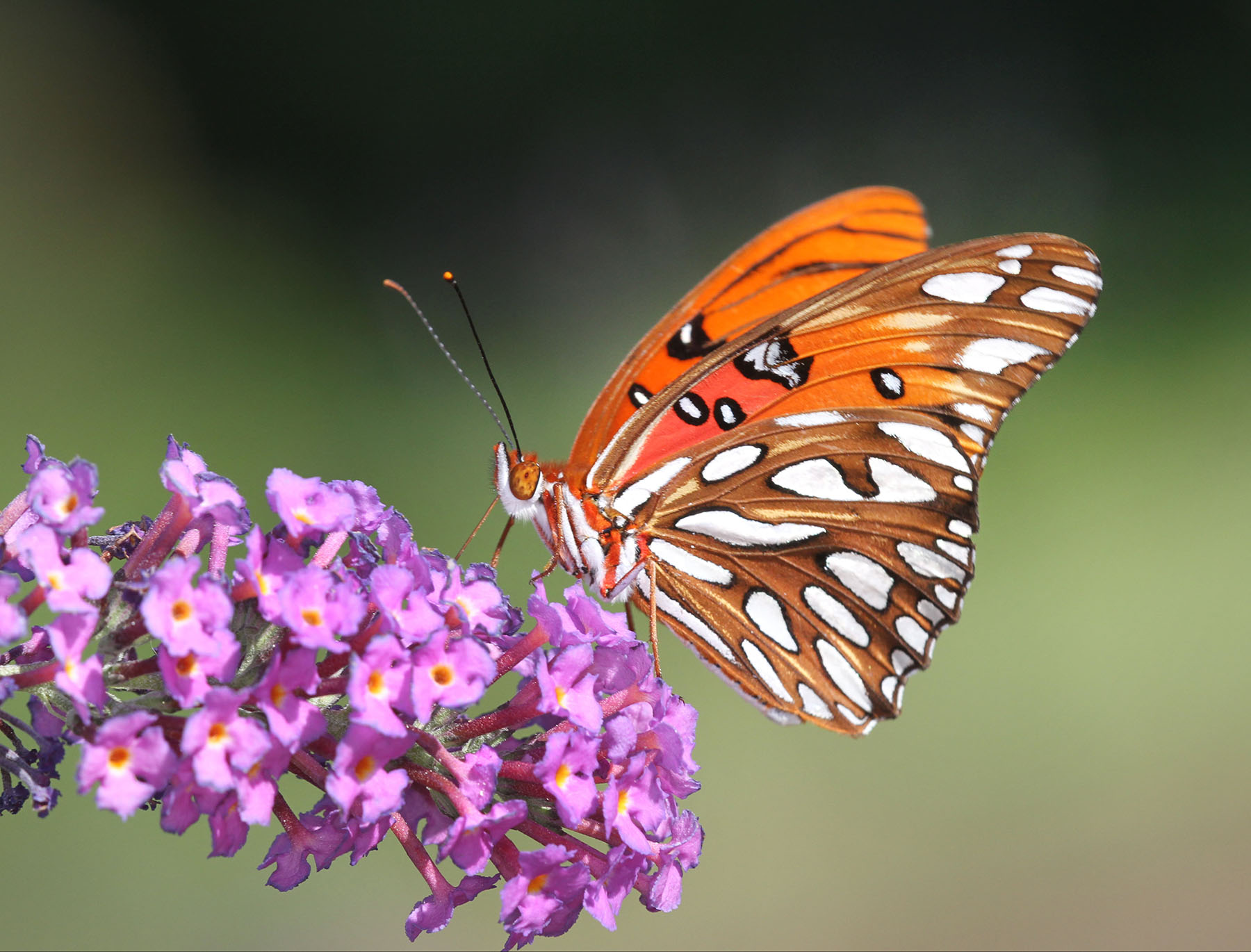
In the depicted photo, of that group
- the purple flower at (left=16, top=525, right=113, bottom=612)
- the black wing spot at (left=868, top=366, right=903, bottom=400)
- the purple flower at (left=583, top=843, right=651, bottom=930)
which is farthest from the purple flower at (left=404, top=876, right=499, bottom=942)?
the black wing spot at (left=868, top=366, right=903, bottom=400)

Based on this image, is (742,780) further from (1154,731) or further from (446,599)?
(446,599)

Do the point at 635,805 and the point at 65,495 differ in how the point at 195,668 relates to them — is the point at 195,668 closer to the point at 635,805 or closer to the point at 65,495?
the point at 65,495

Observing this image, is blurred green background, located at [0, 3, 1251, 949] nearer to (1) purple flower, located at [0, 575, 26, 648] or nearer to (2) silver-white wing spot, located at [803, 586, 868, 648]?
(2) silver-white wing spot, located at [803, 586, 868, 648]

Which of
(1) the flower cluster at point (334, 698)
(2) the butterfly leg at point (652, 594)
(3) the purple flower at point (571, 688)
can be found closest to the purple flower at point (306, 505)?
(1) the flower cluster at point (334, 698)

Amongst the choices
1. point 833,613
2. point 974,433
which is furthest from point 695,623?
point 974,433

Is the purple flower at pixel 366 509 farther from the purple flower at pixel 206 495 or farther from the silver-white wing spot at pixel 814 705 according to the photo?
the silver-white wing spot at pixel 814 705

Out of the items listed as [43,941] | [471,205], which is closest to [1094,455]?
[471,205]
